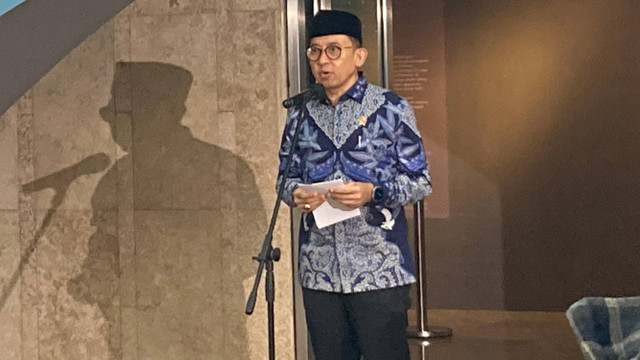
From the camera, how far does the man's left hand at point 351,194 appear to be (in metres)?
2.86

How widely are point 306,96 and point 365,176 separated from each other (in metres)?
0.31

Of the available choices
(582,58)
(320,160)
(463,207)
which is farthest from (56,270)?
(582,58)

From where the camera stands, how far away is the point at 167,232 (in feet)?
13.9

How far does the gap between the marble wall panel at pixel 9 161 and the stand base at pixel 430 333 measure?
2.30 metres

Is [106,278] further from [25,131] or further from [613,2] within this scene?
[613,2]

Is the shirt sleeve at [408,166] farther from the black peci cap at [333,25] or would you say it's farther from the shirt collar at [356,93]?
the black peci cap at [333,25]

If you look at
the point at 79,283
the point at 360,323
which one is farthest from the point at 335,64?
the point at 79,283

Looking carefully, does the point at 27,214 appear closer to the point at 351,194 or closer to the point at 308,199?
the point at 308,199

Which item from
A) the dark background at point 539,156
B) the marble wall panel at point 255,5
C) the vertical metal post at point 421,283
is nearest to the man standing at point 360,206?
the marble wall panel at point 255,5

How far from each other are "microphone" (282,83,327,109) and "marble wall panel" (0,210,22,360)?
1.97 meters

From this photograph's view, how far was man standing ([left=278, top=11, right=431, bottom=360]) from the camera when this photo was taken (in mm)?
2992

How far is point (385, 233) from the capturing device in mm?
3029

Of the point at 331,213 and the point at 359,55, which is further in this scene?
the point at 359,55

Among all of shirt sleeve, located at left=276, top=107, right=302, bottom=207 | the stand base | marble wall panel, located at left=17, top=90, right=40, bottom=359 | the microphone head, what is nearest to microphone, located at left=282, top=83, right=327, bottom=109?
the microphone head
